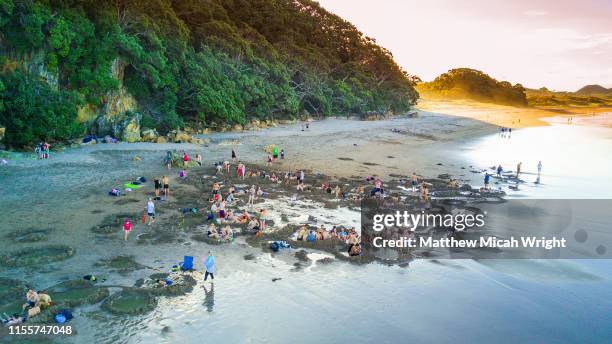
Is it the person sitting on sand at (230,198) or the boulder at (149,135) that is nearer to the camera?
the person sitting on sand at (230,198)

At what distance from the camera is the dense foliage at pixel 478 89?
137 metres

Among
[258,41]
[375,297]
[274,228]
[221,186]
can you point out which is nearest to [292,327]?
[375,297]

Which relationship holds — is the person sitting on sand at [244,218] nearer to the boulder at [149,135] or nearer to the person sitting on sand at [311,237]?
the person sitting on sand at [311,237]

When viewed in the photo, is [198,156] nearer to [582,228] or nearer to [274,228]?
[274,228]

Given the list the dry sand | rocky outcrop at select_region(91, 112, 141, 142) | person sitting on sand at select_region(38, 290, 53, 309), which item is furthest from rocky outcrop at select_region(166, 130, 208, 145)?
the dry sand

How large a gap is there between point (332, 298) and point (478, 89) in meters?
145

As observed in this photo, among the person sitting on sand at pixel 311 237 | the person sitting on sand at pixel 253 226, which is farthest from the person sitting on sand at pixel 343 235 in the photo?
the person sitting on sand at pixel 253 226

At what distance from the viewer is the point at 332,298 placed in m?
12.4

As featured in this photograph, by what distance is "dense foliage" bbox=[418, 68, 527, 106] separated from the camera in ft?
451

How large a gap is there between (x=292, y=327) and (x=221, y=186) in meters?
13.7

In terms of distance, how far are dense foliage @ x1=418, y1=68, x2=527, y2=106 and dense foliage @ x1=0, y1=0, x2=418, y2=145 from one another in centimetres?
8264

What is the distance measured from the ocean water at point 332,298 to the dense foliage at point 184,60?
1356cm

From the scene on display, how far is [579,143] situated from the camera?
2053 inches

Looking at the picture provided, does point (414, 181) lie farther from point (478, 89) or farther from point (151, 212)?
point (478, 89)
